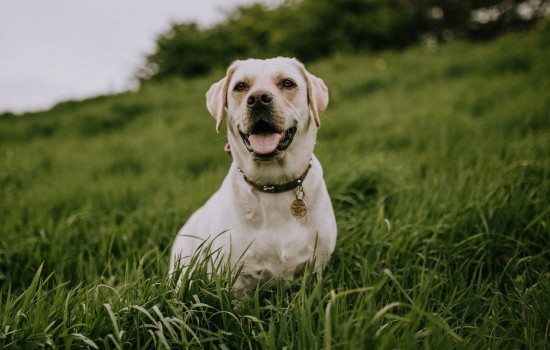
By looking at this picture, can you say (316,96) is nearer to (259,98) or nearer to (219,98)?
(259,98)

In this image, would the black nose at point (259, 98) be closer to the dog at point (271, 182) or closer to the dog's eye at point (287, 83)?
the dog at point (271, 182)

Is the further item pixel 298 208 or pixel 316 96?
pixel 316 96

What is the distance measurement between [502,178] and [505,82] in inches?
153

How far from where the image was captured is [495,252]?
243 centimetres

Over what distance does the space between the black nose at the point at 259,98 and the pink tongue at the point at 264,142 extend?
0.62 ft

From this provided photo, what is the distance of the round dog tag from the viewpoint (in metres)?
2.12

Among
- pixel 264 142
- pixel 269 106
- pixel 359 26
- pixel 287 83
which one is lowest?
pixel 264 142

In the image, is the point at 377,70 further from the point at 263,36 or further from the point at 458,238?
the point at 263,36

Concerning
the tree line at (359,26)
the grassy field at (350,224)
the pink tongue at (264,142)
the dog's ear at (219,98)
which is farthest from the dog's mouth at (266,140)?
the tree line at (359,26)

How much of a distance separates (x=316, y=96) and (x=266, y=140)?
47 centimetres

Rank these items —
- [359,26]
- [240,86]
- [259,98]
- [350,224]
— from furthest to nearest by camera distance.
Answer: [359,26]
[350,224]
[240,86]
[259,98]

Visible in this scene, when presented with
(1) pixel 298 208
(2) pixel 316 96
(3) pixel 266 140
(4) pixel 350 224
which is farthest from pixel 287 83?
(4) pixel 350 224

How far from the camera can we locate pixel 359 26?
44.6 ft

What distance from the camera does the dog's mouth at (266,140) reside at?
2084mm
